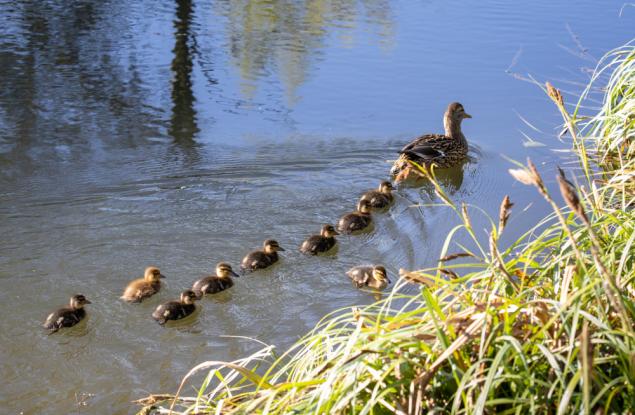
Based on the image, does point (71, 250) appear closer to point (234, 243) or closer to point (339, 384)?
point (234, 243)

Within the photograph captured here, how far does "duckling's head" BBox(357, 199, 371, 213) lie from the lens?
5.38 meters

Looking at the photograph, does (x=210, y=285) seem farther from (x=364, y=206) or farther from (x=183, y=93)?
(x=183, y=93)

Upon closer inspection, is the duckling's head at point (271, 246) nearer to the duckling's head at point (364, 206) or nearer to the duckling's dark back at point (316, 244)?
the duckling's dark back at point (316, 244)

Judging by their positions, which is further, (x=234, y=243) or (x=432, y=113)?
(x=432, y=113)

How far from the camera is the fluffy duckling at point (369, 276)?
14.7ft

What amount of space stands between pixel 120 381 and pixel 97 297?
0.87 m

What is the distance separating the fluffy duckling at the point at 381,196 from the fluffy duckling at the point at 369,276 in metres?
0.89

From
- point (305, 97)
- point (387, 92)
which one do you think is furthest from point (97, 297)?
point (387, 92)

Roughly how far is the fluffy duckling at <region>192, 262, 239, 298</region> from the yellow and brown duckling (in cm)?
183

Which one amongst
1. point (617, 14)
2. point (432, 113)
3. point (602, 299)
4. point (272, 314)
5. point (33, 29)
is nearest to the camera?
point (602, 299)

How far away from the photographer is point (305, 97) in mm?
7441

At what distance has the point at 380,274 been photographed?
4.51 m

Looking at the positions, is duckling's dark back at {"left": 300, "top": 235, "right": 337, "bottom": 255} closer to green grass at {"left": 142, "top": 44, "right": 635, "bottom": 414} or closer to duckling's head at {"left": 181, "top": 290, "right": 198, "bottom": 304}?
duckling's head at {"left": 181, "top": 290, "right": 198, "bottom": 304}

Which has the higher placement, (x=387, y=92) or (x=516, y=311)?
(x=516, y=311)
